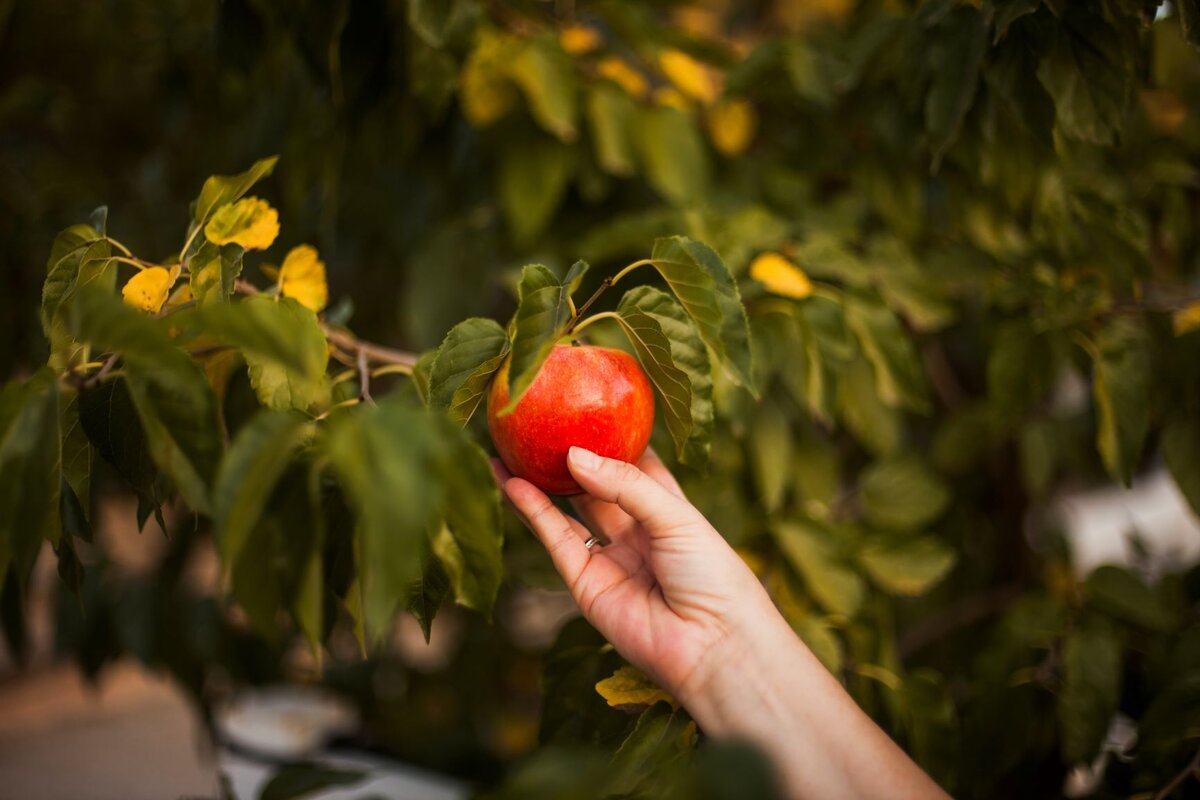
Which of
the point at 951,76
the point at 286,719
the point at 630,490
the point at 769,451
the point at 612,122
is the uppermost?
the point at 951,76

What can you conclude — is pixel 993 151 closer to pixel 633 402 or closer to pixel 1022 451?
pixel 1022 451

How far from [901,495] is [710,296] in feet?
2.11

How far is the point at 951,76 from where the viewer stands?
0.79m

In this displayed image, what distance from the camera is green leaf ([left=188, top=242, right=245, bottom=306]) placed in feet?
1.96

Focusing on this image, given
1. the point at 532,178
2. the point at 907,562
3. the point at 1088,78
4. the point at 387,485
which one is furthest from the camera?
the point at 532,178

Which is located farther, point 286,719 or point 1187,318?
point 286,719

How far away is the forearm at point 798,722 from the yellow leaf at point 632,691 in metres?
0.05

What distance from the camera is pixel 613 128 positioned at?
1083 millimetres

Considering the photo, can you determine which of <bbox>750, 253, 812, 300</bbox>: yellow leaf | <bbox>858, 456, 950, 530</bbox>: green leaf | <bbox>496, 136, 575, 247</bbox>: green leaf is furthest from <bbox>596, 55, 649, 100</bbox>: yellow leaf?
<bbox>858, 456, 950, 530</bbox>: green leaf

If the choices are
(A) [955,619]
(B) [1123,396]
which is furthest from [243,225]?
(A) [955,619]

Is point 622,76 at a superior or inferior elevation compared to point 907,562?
superior

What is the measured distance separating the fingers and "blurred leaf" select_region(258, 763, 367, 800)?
31 centimetres

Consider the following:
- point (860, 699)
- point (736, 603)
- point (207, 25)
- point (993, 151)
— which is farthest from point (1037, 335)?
point (207, 25)

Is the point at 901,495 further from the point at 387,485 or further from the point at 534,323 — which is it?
the point at 387,485
